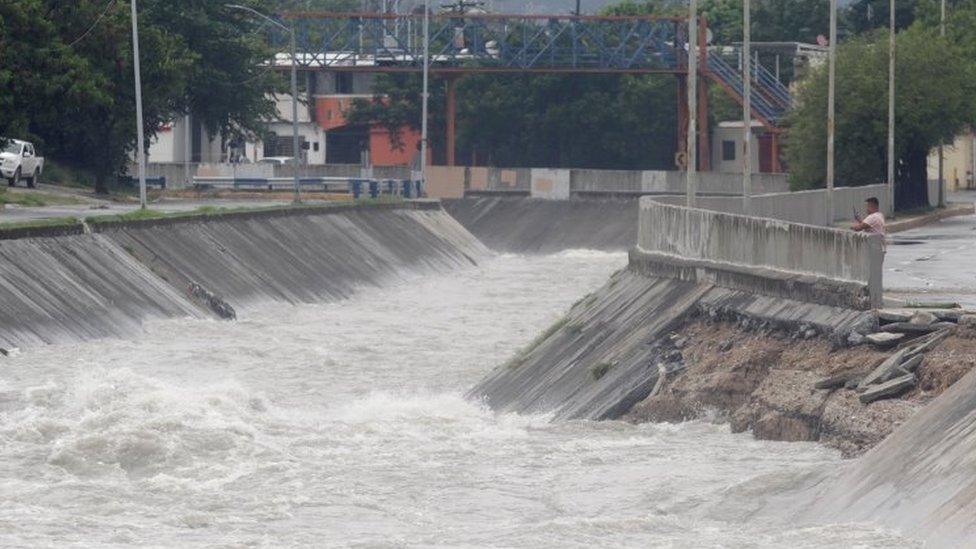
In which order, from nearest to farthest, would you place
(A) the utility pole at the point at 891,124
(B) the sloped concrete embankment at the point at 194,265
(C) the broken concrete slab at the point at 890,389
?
1. (C) the broken concrete slab at the point at 890,389
2. (B) the sloped concrete embankment at the point at 194,265
3. (A) the utility pole at the point at 891,124

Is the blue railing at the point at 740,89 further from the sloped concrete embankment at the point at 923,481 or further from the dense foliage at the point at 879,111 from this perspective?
the sloped concrete embankment at the point at 923,481

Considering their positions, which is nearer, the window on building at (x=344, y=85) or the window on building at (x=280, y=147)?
the window on building at (x=344, y=85)

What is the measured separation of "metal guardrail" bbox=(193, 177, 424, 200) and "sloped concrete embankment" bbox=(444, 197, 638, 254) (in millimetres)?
3230

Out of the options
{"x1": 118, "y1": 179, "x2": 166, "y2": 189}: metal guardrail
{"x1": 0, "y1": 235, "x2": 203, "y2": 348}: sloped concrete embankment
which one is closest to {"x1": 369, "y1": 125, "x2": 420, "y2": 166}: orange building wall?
{"x1": 118, "y1": 179, "x2": 166, "y2": 189}: metal guardrail

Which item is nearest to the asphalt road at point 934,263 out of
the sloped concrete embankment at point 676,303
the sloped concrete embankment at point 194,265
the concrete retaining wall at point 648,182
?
the sloped concrete embankment at point 676,303

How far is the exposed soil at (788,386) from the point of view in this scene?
75.9 ft

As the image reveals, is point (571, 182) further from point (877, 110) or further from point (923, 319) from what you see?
point (923, 319)

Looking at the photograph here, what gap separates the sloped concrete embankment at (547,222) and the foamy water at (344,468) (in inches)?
1920

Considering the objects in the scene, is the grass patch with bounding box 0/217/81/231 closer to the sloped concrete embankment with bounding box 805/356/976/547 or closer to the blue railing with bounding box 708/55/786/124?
the sloped concrete embankment with bounding box 805/356/976/547

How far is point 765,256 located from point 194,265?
24996 mm

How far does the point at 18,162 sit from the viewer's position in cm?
7069

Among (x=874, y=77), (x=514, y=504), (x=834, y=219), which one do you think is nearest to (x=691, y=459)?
(x=514, y=504)

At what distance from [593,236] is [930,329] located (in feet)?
202

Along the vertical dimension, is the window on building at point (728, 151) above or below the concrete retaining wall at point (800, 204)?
above
